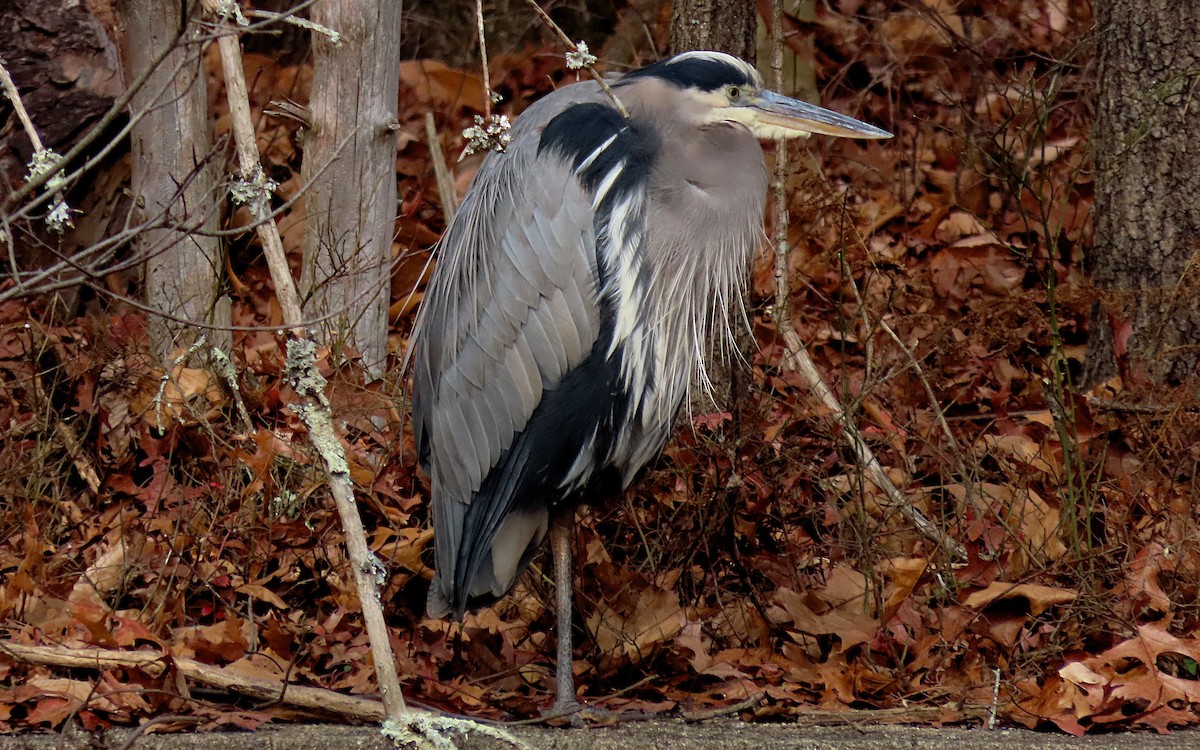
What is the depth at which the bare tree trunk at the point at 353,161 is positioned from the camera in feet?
15.5

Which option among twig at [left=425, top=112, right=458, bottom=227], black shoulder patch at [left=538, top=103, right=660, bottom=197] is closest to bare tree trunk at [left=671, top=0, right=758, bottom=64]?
black shoulder patch at [left=538, top=103, right=660, bottom=197]

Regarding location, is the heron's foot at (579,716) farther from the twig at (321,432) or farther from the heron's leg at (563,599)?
the twig at (321,432)

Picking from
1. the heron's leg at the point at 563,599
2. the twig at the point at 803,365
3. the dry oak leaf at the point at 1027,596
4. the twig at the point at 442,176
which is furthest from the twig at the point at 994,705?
the twig at the point at 442,176

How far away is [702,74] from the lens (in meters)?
3.64

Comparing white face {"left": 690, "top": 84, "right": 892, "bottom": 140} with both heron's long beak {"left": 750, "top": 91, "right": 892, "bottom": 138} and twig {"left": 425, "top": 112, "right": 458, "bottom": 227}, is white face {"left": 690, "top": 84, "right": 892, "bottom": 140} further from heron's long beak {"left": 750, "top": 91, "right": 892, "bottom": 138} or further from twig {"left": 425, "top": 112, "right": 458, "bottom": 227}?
twig {"left": 425, "top": 112, "right": 458, "bottom": 227}

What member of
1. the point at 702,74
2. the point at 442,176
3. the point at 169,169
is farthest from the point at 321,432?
the point at 442,176

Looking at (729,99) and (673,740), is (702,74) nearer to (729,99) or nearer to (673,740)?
(729,99)

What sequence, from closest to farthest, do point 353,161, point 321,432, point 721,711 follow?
point 321,432 < point 721,711 < point 353,161

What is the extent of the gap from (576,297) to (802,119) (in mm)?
842

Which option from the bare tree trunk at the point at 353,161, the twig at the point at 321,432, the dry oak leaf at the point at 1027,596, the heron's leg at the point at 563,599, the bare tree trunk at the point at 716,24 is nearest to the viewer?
the twig at the point at 321,432

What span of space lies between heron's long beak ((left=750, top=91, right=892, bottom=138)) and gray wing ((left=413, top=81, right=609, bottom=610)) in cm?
51

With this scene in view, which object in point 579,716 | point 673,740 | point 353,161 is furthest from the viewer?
point 353,161

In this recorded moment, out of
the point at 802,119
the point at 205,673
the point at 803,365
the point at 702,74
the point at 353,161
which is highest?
the point at 702,74

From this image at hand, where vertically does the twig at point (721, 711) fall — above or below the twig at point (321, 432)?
below
